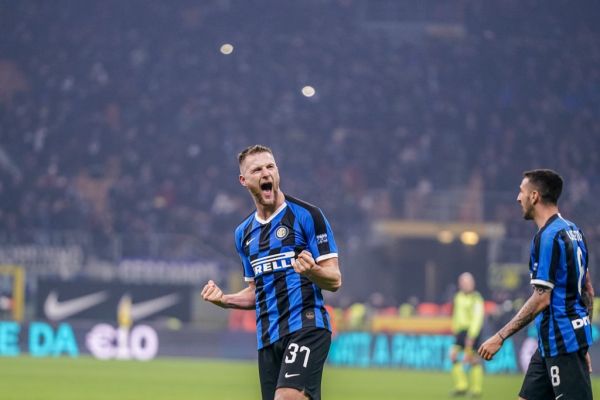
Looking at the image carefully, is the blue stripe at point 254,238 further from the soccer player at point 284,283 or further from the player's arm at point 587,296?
the player's arm at point 587,296

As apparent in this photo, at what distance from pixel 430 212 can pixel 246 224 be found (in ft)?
67.7

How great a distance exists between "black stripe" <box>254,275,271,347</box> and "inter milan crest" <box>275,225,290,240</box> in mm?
269

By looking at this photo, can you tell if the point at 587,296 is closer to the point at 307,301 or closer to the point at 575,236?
the point at 575,236

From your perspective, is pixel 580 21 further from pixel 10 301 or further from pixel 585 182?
pixel 10 301

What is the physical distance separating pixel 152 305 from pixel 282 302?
20.4m

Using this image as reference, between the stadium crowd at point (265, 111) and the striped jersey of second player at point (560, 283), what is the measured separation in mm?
21009

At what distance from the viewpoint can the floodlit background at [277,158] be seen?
2422 cm

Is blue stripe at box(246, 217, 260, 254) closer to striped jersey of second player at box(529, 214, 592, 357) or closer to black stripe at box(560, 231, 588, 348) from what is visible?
striped jersey of second player at box(529, 214, 592, 357)

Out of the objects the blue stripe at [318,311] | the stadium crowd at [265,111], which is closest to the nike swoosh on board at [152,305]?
the stadium crowd at [265,111]

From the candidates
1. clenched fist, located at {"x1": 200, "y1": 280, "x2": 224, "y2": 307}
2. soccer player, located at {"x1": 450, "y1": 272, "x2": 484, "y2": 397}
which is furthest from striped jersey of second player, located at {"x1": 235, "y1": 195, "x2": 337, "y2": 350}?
soccer player, located at {"x1": 450, "y1": 272, "x2": 484, "y2": 397}

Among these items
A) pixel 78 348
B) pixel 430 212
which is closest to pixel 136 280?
pixel 78 348

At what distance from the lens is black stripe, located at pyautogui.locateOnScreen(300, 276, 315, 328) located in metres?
6.10

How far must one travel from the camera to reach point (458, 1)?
3419cm

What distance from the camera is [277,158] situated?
3073cm
